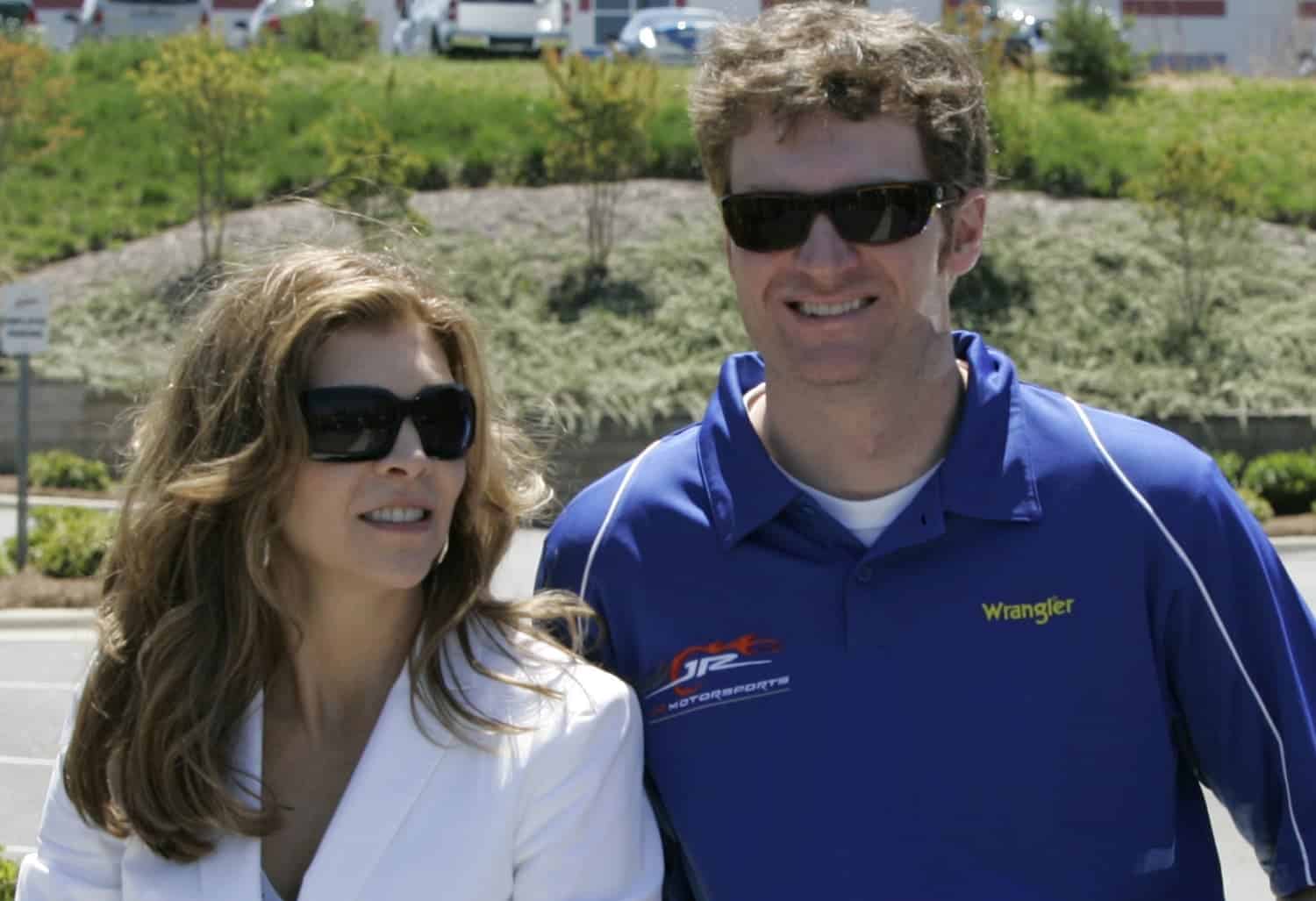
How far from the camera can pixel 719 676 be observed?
2863 mm

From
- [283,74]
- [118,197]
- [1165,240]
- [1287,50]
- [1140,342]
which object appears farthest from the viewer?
[1287,50]

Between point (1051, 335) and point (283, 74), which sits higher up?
point (283, 74)

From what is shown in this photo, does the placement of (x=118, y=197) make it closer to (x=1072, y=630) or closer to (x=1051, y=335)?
(x=1051, y=335)

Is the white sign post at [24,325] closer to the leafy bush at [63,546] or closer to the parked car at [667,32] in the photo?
the leafy bush at [63,546]

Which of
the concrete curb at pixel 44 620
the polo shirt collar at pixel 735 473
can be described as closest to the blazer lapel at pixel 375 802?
the polo shirt collar at pixel 735 473

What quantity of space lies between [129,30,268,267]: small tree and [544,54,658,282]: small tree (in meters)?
3.52

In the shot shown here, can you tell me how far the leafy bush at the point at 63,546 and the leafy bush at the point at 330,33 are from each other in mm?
16305

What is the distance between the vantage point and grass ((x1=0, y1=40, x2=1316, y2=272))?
22.1 meters

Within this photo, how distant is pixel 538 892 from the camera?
2.68 metres

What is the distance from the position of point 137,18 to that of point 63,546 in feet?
75.1

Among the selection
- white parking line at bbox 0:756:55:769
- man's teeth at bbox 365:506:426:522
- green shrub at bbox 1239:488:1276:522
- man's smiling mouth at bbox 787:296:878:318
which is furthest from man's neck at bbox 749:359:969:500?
green shrub at bbox 1239:488:1276:522

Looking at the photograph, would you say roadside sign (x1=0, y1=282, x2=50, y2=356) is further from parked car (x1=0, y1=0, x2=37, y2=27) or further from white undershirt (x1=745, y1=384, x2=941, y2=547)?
parked car (x1=0, y1=0, x2=37, y2=27)

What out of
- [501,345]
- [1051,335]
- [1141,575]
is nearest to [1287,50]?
[1051,335]

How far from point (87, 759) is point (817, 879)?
1131 millimetres
